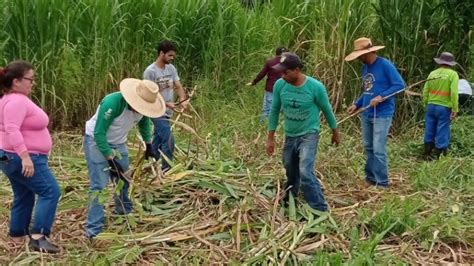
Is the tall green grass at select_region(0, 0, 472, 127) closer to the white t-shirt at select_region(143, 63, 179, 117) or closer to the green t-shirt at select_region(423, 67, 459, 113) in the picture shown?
the green t-shirt at select_region(423, 67, 459, 113)

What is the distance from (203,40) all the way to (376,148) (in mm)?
4014

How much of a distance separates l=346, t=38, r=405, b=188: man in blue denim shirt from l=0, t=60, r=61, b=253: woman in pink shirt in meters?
2.82

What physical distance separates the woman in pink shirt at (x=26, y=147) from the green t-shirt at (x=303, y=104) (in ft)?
5.50

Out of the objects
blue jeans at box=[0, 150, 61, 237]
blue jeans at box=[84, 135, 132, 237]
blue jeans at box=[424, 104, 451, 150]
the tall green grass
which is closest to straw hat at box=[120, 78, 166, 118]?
blue jeans at box=[84, 135, 132, 237]

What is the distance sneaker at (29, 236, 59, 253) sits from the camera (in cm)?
445

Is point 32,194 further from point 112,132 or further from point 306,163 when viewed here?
point 306,163

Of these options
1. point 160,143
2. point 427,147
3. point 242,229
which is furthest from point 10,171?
point 427,147

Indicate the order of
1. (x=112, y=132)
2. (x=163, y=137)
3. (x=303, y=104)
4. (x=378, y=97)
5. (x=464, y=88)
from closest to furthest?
1. (x=112, y=132)
2. (x=303, y=104)
3. (x=378, y=97)
4. (x=163, y=137)
5. (x=464, y=88)

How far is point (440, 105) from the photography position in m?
7.08

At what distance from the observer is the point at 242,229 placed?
4.57m

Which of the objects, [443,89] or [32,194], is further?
[443,89]

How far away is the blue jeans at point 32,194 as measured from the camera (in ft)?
14.3

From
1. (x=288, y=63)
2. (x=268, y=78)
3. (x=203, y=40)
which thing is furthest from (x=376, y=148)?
(x=203, y=40)

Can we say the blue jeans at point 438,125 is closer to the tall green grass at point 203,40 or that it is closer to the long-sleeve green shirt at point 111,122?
the tall green grass at point 203,40
